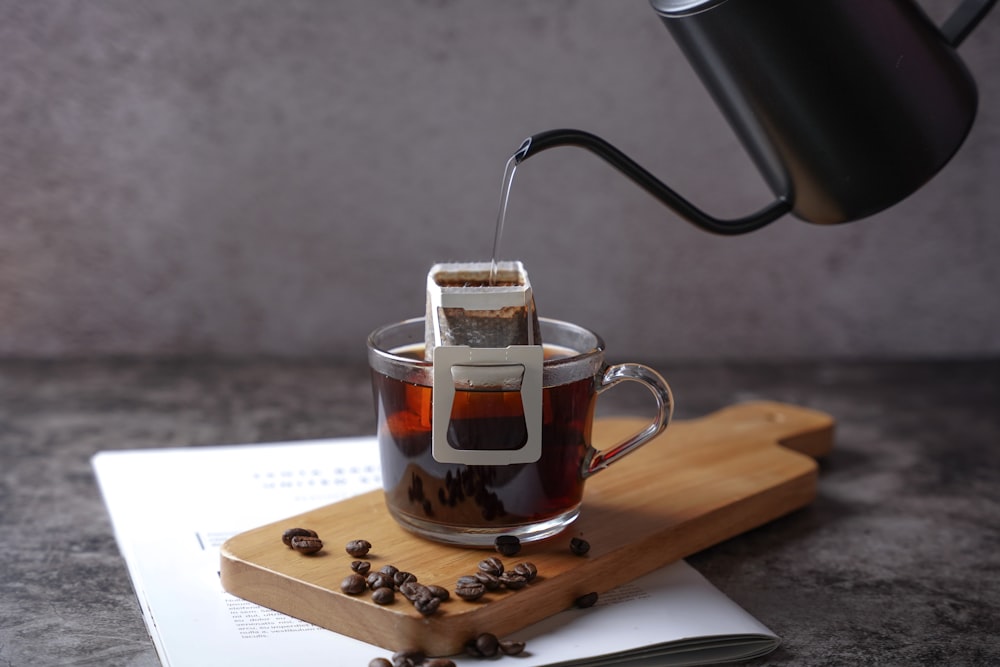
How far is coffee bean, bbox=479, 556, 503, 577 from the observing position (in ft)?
2.44

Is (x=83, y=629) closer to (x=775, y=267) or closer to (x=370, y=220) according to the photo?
(x=370, y=220)

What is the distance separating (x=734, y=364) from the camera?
5.28 feet

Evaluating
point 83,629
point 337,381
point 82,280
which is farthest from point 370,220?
point 83,629

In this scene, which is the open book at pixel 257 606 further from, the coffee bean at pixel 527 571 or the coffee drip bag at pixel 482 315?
the coffee drip bag at pixel 482 315

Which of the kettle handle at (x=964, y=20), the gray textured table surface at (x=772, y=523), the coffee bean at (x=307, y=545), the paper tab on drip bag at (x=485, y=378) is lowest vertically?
the gray textured table surface at (x=772, y=523)

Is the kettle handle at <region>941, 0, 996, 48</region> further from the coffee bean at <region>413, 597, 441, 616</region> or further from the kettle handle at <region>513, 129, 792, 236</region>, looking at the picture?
the coffee bean at <region>413, 597, 441, 616</region>

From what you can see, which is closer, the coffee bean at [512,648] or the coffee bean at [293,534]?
the coffee bean at [512,648]

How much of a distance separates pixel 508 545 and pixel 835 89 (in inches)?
15.8

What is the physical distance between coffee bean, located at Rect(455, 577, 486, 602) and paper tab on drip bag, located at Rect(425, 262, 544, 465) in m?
0.09

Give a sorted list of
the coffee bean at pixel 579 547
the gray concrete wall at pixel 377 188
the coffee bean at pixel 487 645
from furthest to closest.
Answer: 1. the gray concrete wall at pixel 377 188
2. the coffee bean at pixel 579 547
3. the coffee bean at pixel 487 645

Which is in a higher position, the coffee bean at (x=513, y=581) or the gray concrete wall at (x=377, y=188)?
the gray concrete wall at (x=377, y=188)

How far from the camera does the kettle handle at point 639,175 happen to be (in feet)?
2.52

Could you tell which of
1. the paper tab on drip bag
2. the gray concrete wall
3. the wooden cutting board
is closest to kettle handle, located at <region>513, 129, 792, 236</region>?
the paper tab on drip bag

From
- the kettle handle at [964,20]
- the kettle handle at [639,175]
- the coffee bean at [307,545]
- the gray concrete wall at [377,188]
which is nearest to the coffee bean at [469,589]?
the coffee bean at [307,545]
